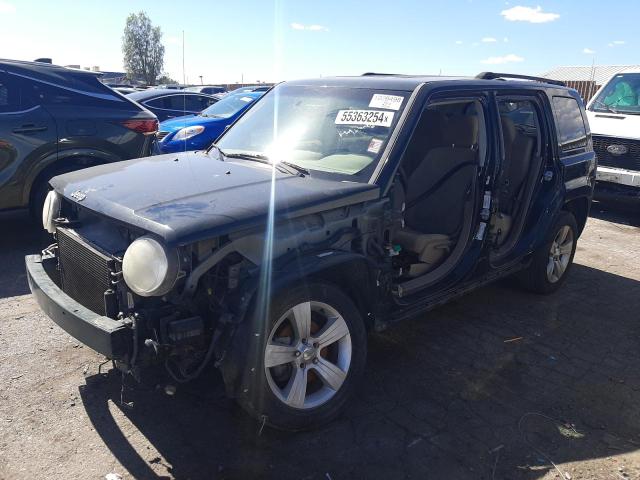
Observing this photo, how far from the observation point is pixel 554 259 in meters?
5.05

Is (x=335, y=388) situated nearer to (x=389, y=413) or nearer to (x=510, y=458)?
(x=389, y=413)

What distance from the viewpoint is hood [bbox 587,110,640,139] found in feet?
27.1

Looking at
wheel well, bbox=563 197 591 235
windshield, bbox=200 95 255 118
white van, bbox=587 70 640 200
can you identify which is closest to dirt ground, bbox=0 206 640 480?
wheel well, bbox=563 197 591 235

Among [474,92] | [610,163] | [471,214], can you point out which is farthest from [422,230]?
[610,163]

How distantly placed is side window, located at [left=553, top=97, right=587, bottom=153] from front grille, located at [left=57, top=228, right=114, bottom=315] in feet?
12.9

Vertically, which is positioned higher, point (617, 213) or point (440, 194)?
point (440, 194)

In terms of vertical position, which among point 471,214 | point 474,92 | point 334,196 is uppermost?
point 474,92

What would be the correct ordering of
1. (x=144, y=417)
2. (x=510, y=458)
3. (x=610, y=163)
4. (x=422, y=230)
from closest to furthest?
1. (x=510, y=458)
2. (x=144, y=417)
3. (x=422, y=230)
4. (x=610, y=163)

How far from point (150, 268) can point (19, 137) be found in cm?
394

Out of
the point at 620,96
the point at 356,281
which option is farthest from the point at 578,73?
the point at 356,281

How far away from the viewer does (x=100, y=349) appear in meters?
2.52

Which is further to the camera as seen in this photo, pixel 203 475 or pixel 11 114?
pixel 11 114

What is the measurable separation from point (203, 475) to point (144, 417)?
24.2 inches

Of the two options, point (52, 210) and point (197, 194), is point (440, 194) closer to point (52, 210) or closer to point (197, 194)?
point (197, 194)
